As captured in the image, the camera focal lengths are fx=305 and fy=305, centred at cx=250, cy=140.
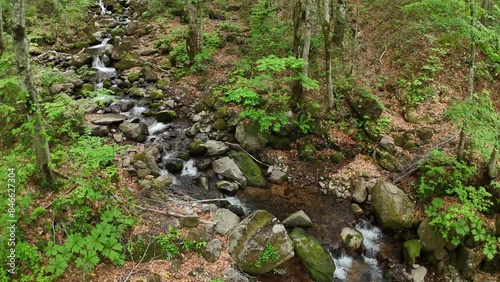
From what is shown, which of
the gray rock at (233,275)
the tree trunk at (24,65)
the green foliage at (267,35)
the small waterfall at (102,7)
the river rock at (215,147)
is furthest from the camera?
the small waterfall at (102,7)

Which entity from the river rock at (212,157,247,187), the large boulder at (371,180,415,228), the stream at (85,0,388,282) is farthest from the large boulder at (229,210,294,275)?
the large boulder at (371,180,415,228)

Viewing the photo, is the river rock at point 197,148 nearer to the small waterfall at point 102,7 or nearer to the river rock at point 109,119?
the river rock at point 109,119

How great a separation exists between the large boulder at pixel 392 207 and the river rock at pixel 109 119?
29.6 feet

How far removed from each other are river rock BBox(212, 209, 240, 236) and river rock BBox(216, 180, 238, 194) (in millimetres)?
1195

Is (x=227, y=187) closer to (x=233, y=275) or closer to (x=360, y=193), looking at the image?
(x=233, y=275)

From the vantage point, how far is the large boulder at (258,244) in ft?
23.5

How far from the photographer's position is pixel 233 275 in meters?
6.85

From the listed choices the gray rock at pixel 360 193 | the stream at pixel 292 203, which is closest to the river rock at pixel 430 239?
the stream at pixel 292 203

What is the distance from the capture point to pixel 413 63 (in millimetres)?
13609

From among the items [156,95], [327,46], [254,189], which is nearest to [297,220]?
[254,189]

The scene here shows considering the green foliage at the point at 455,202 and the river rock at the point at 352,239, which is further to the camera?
the river rock at the point at 352,239

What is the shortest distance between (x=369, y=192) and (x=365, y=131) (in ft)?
8.52

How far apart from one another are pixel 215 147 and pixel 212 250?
4.30 m

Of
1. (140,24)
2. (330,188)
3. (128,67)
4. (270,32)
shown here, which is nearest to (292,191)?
(330,188)
